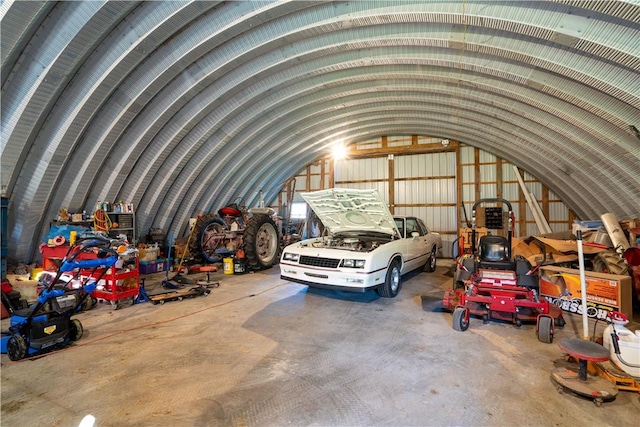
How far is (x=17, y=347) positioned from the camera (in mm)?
2996

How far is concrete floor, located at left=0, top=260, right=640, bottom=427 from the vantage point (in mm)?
2156

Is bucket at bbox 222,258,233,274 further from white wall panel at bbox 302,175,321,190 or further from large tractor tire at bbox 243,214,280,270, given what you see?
white wall panel at bbox 302,175,321,190

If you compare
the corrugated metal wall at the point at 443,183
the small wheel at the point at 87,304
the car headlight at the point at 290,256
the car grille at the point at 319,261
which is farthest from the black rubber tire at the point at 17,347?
the corrugated metal wall at the point at 443,183

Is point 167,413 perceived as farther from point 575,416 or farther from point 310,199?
point 310,199

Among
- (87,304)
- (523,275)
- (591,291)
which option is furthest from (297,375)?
(591,291)

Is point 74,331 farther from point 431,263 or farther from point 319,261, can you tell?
point 431,263

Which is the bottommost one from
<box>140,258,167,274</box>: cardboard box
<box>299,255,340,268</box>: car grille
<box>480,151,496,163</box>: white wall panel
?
<box>140,258,167,274</box>: cardboard box

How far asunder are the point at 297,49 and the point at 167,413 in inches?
250

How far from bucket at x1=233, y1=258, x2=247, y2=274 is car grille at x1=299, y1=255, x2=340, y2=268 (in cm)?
323

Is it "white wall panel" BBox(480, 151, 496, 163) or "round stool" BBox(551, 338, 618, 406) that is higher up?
"white wall panel" BBox(480, 151, 496, 163)

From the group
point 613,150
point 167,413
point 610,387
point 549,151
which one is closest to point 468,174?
point 549,151

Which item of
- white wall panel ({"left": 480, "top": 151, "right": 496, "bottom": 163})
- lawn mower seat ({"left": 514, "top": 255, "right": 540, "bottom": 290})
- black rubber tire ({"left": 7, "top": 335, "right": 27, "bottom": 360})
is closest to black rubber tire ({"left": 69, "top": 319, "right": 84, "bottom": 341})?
black rubber tire ({"left": 7, "top": 335, "right": 27, "bottom": 360})

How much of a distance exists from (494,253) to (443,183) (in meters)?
7.68

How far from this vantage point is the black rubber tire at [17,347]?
2.99 meters
